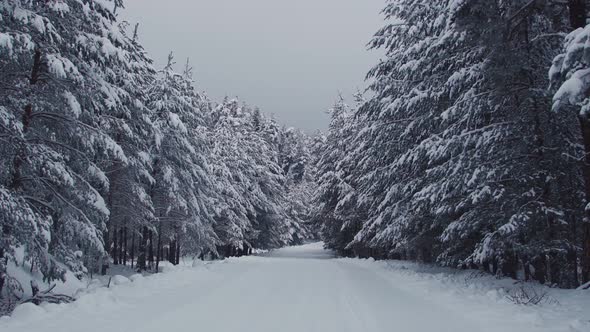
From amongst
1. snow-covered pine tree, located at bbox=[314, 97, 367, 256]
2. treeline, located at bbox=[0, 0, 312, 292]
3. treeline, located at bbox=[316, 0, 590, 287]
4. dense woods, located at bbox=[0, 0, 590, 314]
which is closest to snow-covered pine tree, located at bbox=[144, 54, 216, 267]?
treeline, located at bbox=[0, 0, 312, 292]

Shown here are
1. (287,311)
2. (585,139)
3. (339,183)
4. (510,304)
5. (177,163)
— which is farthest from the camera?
(339,183)

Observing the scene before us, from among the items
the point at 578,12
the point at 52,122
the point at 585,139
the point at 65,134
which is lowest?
the point at 585,139

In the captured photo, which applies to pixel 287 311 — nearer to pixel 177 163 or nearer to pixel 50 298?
pixel 50 298

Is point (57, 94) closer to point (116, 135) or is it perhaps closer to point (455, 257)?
point (116, 135)

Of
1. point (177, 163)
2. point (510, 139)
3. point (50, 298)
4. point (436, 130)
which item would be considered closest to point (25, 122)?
point (50, 298)

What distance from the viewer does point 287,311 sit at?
9289mm

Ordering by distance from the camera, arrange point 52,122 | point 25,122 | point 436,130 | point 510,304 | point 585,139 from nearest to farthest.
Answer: point 585,139 < point 510,304 < point 25,122 < point 52,122 < point 436,130

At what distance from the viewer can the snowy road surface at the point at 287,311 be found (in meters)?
7.54

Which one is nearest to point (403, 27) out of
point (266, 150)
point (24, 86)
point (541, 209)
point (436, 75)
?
point (436, 75)

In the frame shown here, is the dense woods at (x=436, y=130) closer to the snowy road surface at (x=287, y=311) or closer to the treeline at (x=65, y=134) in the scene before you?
the treeline at (x=65, y=134)

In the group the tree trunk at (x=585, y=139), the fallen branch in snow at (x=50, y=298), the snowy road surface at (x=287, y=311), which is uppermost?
the tree trunk at (x=585, y=139)

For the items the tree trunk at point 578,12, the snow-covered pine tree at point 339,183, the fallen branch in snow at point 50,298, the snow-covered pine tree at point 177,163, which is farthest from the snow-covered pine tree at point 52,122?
the snow-covered pine tree at point 339,183

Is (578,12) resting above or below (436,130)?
above

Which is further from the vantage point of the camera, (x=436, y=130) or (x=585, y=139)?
(x=436, y=130)
